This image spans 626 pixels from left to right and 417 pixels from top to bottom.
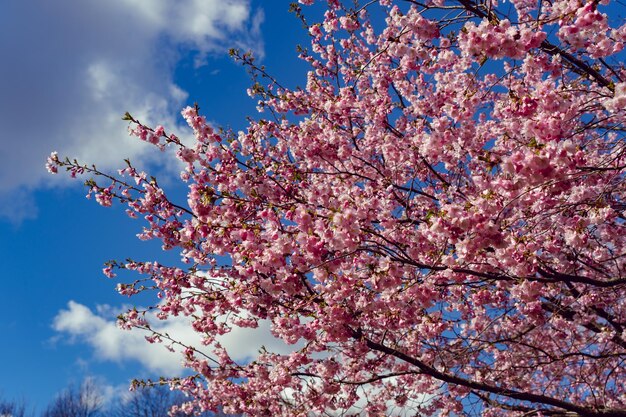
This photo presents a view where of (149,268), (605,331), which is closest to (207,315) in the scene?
(149,268)

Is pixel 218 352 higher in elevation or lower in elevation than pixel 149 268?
lower

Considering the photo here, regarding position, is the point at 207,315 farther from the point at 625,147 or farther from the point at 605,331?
the point at 605,331

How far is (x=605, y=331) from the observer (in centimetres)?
697

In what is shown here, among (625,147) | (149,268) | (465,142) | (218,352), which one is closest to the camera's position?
(625,147)

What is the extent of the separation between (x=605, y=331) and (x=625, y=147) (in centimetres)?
380

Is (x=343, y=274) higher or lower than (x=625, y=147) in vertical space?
lower

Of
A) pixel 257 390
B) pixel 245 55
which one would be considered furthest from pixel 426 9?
pixel 257 390

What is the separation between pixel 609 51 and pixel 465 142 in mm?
1800

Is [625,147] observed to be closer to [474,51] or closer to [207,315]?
[474,51]

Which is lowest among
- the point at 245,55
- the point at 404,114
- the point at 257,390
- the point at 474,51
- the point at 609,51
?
the point at 257,390

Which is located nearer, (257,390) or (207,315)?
(207,315)

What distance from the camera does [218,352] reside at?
7848 millimetres

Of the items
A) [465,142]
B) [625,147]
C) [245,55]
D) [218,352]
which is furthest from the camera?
[245,55]

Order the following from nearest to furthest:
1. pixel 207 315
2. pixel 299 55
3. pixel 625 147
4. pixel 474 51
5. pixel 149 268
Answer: pixel 474 51
pixel 625 147
pixel 207 315
pixel 149 268
pixel 299 55
